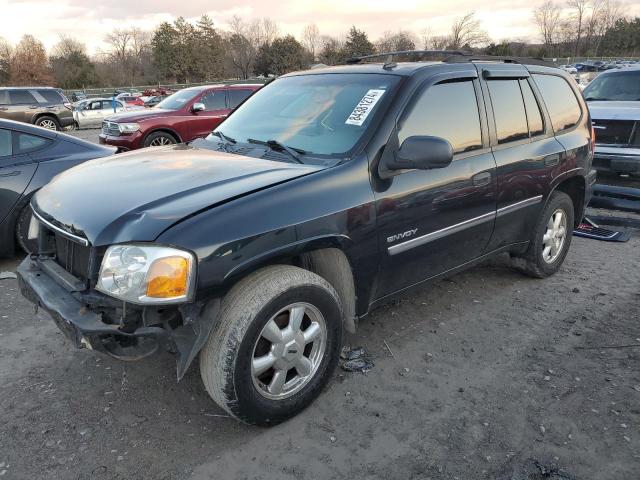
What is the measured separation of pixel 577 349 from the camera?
11.6 ft

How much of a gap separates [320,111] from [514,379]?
2.09 m

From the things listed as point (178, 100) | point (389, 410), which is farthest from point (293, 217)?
point (178, 100)

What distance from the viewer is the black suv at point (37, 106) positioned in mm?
18031

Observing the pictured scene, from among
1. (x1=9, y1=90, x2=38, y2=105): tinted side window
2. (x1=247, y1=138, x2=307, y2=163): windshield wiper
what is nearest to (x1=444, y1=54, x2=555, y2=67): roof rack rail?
(x1=247, y1=138, x2=307, y2=163): windshield wiper

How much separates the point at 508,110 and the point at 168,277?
2.86 metres

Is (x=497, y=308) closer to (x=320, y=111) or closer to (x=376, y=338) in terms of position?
(x=376, y=338)

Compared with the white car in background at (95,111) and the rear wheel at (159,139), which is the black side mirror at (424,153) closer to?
the rear wheel at (159,139)

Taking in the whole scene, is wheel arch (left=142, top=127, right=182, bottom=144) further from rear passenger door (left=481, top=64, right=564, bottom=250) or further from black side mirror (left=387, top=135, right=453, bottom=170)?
black side mirror (left=387, top=135, right=453, bottom=170)

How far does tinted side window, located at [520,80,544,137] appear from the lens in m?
4.07

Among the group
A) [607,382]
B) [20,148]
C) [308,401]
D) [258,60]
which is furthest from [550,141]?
[258,60]

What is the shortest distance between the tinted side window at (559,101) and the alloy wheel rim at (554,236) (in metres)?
0.77

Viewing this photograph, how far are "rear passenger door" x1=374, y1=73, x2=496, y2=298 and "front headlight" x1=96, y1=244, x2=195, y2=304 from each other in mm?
1201

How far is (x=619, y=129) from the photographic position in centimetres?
674

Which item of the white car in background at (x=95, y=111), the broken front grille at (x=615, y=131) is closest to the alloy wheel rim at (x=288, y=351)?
the broken front grille at (x=615, y=131)
